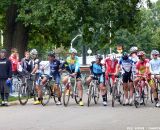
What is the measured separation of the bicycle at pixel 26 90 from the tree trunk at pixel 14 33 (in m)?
14.4

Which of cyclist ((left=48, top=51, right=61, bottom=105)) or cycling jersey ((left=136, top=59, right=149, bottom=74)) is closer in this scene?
cycling jersey ((left=136, top=59, right=149, bottom=74))

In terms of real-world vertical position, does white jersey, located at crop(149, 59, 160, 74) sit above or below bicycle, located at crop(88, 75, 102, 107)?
above

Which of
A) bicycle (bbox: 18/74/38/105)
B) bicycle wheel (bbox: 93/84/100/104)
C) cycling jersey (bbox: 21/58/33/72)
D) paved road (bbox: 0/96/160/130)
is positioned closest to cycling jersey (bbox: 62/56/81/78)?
bicycle wheel (bbox: 93/84/100/104)

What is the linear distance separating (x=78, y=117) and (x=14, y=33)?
66.3 ft

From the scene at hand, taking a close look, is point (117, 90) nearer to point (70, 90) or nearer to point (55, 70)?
point (70, 90)

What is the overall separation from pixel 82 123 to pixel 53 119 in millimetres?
1202

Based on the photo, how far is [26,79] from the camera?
19484mm

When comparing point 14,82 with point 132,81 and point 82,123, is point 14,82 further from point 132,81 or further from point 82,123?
point 82,123

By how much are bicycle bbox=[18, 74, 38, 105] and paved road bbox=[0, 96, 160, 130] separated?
2.22 ft

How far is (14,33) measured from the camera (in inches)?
1363

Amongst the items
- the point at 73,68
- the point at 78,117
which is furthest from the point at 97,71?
the point at 78,117

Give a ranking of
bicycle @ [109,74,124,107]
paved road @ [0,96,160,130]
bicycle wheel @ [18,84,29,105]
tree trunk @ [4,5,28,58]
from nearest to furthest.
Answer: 1. paved road @ [0,96,160,130]
2. bicycle @ [109,74,124,107]
3. bicycle wheel @ [18,84,29,105]
4. tree trunk @ [4,5,28,58]

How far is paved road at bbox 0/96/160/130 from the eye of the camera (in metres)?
12.9

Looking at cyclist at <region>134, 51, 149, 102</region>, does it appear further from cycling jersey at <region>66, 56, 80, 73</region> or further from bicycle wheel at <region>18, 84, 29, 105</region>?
bicycle wheel at <region>18, 84, 29, 105</region>
